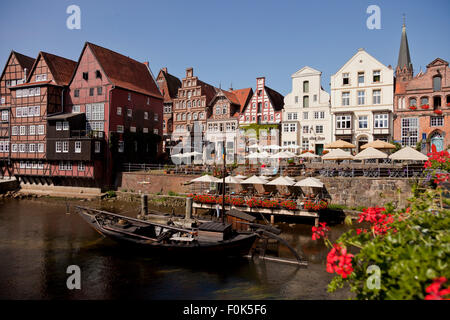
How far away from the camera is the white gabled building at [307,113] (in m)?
39.7

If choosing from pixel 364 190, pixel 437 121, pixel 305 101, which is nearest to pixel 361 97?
pixel 305 101

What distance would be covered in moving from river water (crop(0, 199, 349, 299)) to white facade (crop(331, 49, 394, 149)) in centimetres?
1975

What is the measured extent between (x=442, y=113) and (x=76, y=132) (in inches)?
1714

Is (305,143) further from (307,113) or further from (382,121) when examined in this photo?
(382,121)

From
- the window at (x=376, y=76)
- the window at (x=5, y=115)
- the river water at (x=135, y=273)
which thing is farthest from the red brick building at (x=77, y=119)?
the window at (x=376, y=76)

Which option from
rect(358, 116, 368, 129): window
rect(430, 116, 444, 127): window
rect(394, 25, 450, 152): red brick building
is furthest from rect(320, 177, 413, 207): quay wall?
rect(430, 116, 444, 127): window

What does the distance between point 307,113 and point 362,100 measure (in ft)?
22.6

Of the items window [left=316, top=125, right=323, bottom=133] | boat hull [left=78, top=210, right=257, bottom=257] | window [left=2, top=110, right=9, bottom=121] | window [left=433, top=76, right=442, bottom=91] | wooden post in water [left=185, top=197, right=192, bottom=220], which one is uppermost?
window [left=433, top=76, right=442, bottom=91]

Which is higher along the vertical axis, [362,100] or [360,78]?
[360,78]

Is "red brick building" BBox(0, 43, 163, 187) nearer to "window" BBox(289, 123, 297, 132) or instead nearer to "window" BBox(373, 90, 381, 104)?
"window" BBox(289, 123, 297, 132)

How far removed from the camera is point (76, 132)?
37812 millimetres

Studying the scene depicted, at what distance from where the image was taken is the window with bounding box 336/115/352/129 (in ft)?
124

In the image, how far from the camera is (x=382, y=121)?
36.4 m
